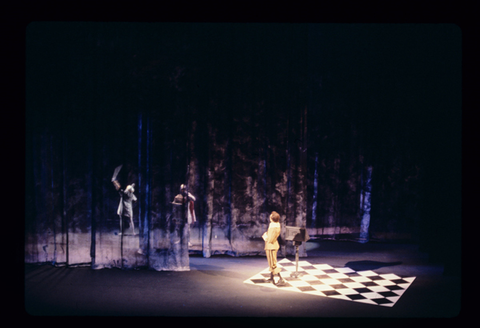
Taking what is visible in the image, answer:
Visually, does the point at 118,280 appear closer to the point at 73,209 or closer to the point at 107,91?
the point at 73,209

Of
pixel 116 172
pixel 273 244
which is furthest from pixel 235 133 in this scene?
pixel 273 244

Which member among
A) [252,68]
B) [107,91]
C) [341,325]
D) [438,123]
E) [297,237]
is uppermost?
[252,68]

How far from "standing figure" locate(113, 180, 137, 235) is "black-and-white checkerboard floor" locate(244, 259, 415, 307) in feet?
5.94

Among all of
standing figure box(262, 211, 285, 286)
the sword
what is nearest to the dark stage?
the sword

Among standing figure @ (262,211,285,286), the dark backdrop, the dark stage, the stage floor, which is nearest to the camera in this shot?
the stage floor

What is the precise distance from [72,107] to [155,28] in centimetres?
149

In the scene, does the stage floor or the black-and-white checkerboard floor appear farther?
the black-and-white checkerboard floor

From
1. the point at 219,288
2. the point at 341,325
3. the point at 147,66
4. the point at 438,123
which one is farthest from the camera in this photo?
the point at 438,123

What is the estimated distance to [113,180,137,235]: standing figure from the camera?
5434mm

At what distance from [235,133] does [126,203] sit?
176 cm

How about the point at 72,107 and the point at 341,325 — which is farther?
the point at 72,107

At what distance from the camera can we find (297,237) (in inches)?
189

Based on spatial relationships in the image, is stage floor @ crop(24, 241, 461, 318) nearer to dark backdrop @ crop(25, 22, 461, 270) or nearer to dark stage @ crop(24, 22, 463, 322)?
dark stage @ crop(24, 22, 463, 322)

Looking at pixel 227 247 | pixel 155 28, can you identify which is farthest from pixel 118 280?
pixel 155 28
